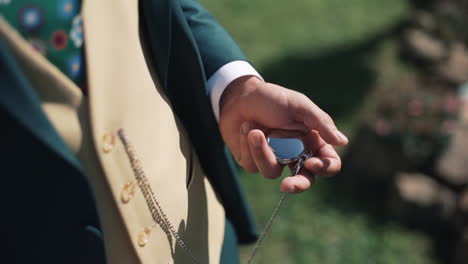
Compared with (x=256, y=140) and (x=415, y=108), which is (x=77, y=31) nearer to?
(x=256, y=140)

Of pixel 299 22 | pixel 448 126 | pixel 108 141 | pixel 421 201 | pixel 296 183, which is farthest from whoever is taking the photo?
pixel 299 22

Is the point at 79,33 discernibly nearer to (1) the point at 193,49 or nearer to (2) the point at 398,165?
(1) the point at 193,49

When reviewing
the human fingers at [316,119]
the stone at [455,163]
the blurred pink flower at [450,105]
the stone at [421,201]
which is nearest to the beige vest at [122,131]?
the human fingers at [316,119]

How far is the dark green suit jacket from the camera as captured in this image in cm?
89

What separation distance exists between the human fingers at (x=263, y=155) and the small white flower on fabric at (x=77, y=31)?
14.6 inches

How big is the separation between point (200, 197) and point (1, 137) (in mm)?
494

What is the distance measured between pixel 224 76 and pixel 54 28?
0.47m

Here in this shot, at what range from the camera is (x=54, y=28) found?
947 millimetres

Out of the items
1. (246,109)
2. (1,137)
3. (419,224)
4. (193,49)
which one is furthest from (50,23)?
(419,224)

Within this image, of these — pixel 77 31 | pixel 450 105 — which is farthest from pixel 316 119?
A: pixel 450 105

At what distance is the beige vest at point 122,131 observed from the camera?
95cm

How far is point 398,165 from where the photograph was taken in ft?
10.0

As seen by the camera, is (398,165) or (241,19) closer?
(398,165)

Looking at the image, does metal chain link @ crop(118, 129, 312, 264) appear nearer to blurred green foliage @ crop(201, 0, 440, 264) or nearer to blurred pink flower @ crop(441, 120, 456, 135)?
blurred green foliage @ crop(201, 0, 440, 264)
